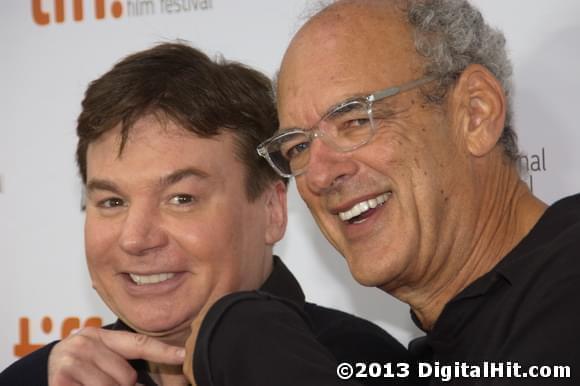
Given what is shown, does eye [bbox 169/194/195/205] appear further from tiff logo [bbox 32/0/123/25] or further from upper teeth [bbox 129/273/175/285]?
tiff logo [bbox 32/0/123/25]

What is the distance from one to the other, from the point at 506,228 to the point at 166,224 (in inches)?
26.8

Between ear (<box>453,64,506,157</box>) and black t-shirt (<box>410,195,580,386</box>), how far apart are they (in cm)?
20

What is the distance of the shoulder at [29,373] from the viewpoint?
6.72 feet

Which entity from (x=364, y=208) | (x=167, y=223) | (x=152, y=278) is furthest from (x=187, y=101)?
(x=364, y=208)

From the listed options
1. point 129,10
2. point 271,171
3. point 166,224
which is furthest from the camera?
point 129,10

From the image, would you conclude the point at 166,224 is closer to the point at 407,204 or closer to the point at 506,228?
the point at 407,204

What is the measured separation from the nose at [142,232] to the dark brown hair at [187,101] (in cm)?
15

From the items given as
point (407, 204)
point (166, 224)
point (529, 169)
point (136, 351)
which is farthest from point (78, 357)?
point (529, 169)

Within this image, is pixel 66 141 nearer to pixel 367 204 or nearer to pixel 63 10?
pixel 63 10

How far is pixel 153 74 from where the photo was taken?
186cm

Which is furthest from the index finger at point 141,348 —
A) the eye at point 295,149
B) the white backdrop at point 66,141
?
the white backdrop at point 66,141

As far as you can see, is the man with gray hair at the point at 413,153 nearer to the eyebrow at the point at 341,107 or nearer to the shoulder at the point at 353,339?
the eyebrow at the point at 341,107

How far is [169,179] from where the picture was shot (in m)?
1.81

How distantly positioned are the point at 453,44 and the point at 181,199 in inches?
25.1
